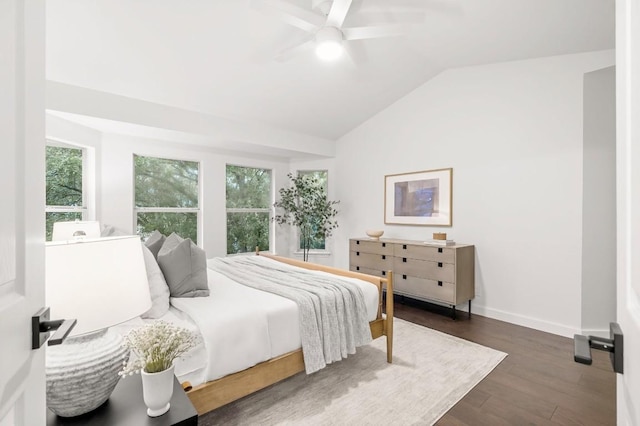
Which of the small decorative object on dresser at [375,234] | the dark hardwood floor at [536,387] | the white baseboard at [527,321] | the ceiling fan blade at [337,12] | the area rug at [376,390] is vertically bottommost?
the dark hardwood floor at [536,387]

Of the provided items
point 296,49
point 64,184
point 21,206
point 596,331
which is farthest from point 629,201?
point 64,184

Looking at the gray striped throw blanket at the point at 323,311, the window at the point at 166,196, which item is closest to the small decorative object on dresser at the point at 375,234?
the gray striped throw blanket at the point at 323,311

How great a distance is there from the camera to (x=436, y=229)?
4152 millimetres

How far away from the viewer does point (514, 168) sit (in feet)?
11.4

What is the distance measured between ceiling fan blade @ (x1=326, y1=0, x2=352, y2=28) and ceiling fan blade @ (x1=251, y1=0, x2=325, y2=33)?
0.13 m

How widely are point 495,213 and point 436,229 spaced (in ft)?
2.49

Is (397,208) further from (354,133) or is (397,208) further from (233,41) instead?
(233,41)

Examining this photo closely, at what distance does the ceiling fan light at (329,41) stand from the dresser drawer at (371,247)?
251 cm

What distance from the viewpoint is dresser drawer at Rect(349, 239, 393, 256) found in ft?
13.7

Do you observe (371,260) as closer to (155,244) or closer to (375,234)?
(375,234)

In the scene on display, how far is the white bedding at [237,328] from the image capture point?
165 centimetres

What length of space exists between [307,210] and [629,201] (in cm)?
480

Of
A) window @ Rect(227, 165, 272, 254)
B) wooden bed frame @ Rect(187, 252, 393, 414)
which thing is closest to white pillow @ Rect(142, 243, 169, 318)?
wooden bed frame @ Rect(187, 252, 393, 414)

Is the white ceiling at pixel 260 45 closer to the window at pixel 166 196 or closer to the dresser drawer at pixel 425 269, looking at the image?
the window at pixel 166 196
